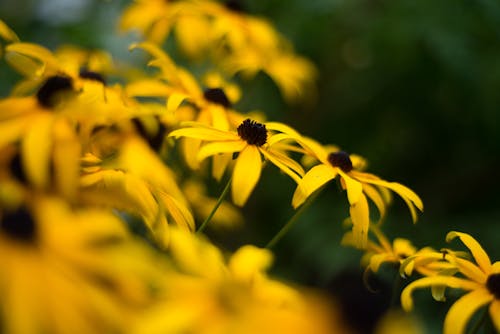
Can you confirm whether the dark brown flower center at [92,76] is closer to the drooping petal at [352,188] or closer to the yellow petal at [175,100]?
the yellow petal at [175,100]

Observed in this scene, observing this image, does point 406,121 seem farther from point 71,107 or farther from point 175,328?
point 175,328

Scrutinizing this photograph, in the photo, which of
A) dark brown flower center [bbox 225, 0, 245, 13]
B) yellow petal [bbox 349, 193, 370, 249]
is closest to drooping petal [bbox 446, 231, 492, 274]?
yellow petal [bbox 349, 193, 370, 249]

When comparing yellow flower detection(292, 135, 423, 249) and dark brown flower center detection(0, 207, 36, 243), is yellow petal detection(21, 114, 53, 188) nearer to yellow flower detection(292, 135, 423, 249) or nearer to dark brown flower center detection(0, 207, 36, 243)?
dark brown flower center detection(0, 207, 36, 243)

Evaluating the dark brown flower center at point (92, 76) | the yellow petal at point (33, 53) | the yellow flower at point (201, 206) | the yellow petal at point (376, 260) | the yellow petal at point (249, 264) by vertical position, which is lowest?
the yellow flower at point (201, 206)

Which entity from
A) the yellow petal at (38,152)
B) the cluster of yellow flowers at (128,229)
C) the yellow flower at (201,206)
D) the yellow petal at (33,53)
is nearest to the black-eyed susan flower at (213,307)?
the cluster of yellow flowers at (128,229)

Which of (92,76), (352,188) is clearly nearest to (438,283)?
(352,188)

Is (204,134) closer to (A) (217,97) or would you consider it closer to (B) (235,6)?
(A) (217,97)

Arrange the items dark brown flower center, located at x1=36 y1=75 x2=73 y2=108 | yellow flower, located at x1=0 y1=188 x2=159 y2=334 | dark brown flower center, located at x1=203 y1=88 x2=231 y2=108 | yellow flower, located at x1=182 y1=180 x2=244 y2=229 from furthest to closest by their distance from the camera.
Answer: yellow flower, located at x1=182 y1=180 x2=244 y2=229 → dark brown flower center, located at x1=203 y1=88 x2=231 y2=108 → dark brown flower center, located at x1=36 y1=75 x2=73 y2=108 → yellow flower, located at x1=0 y1=188 x2=159 y2=334
